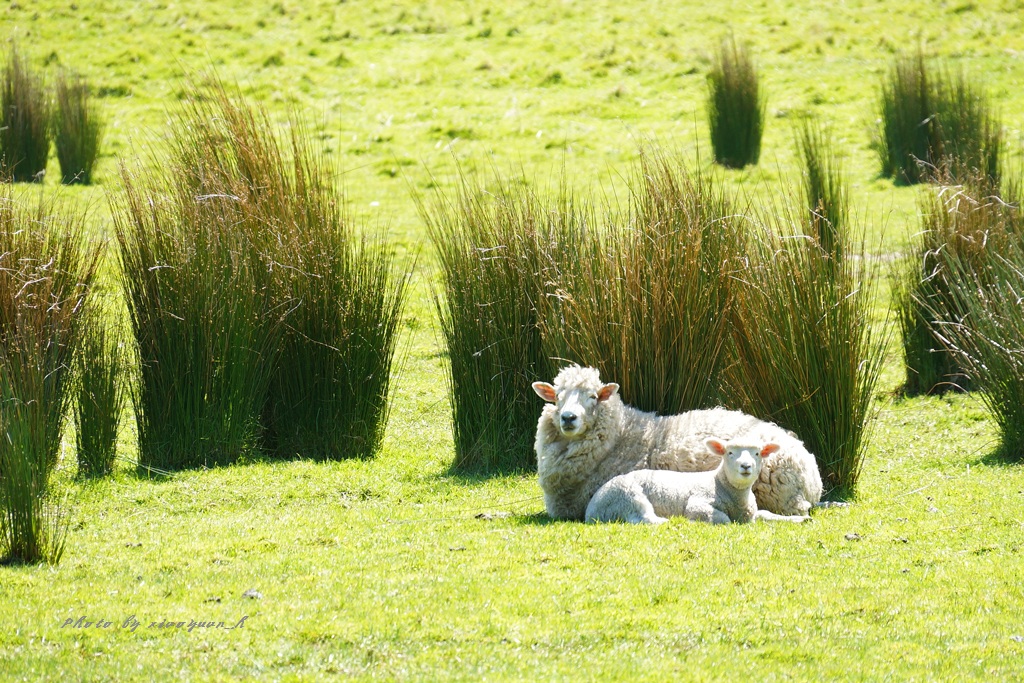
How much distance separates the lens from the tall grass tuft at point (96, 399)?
7707 mm

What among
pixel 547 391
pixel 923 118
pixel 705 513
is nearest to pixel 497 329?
pixel 547 391

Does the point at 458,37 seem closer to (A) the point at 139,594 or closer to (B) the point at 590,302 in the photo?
(B) the point at 590,302

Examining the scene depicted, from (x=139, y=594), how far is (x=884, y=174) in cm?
1384

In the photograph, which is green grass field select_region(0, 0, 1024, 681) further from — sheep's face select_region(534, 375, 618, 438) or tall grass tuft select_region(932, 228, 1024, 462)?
sheep's face select_region(534, 375, 618, 438)

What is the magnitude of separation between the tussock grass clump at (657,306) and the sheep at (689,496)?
1063 mm

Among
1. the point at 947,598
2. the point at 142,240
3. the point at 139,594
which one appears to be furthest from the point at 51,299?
the point at 947,598

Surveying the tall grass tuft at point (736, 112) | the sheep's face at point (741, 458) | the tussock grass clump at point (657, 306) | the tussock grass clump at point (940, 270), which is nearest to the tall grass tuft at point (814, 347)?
the tussock grass clump at point (657, 306)

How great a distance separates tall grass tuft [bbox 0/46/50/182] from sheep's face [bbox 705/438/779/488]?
1149cm

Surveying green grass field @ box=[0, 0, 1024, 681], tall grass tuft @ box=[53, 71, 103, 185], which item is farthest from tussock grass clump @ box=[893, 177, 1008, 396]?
tall grass tuft @ box=[53, 71, 103, 185]

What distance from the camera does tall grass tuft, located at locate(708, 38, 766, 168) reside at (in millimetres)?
16641

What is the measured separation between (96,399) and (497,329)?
2597mm

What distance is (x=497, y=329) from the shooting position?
8.13 metres

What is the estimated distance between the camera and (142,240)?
8.02 meters

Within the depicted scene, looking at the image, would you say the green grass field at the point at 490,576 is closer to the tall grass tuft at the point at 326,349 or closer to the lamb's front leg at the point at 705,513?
the lamb's front leg at the point at 705,513
